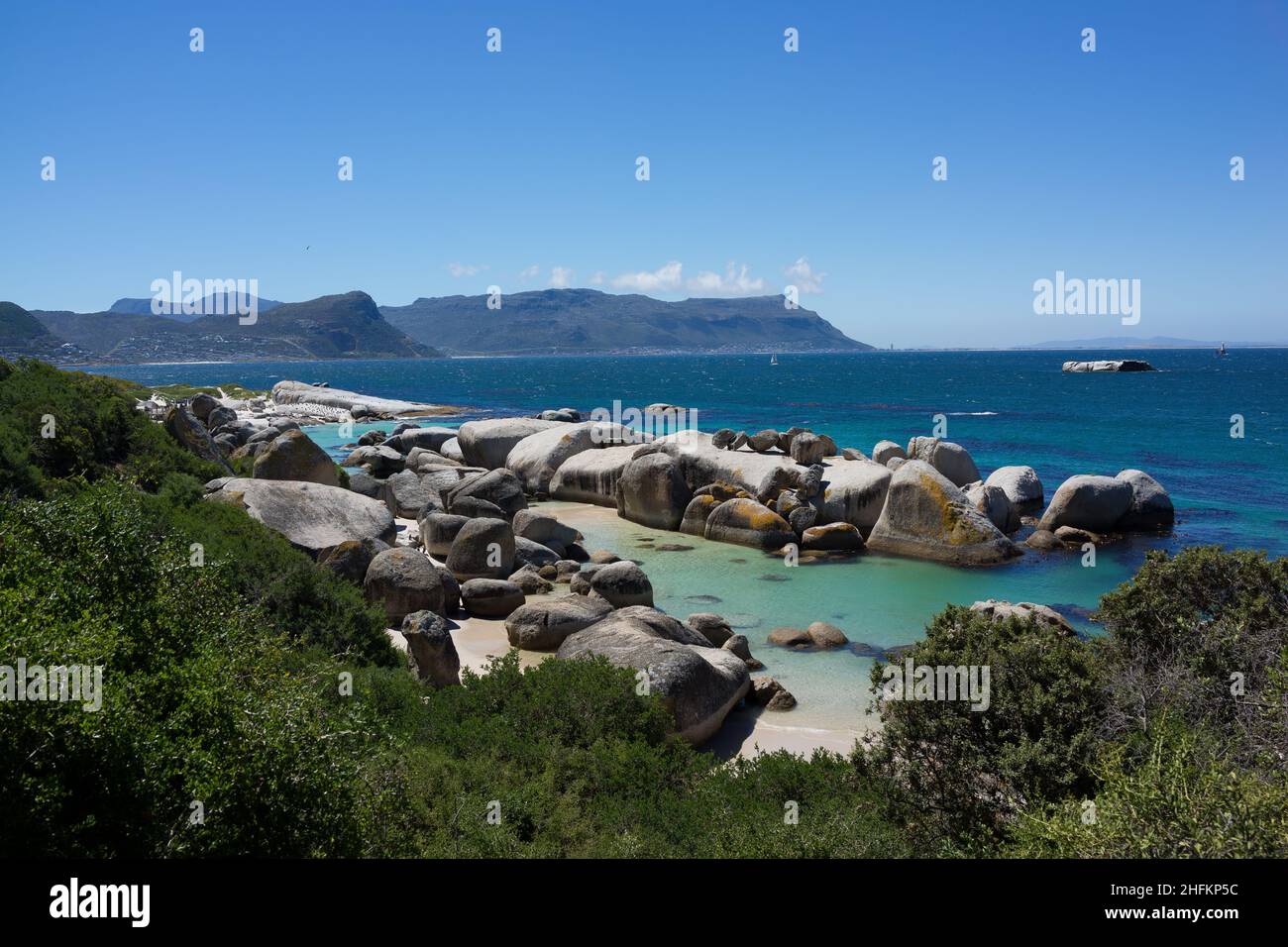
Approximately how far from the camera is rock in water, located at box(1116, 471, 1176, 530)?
91.5 ft

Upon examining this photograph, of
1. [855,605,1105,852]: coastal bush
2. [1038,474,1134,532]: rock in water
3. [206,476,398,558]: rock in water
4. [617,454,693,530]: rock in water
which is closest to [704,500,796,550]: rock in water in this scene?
[617,454,693,530]: rock in water

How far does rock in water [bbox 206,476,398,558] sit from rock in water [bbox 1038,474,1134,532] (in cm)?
2064

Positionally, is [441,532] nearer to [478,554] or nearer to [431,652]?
[478,554]

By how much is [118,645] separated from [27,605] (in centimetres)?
75

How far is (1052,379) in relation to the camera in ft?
360

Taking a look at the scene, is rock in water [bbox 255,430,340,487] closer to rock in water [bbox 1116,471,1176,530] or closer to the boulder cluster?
the boulder cluster

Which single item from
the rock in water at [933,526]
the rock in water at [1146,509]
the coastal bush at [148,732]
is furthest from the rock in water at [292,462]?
the rock in water at [1146,509]

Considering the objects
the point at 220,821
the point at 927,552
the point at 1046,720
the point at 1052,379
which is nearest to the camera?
the point at 220,821

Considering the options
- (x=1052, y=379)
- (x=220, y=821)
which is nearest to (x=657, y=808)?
A: (x=220, y=821)

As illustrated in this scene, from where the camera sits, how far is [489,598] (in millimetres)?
19047
